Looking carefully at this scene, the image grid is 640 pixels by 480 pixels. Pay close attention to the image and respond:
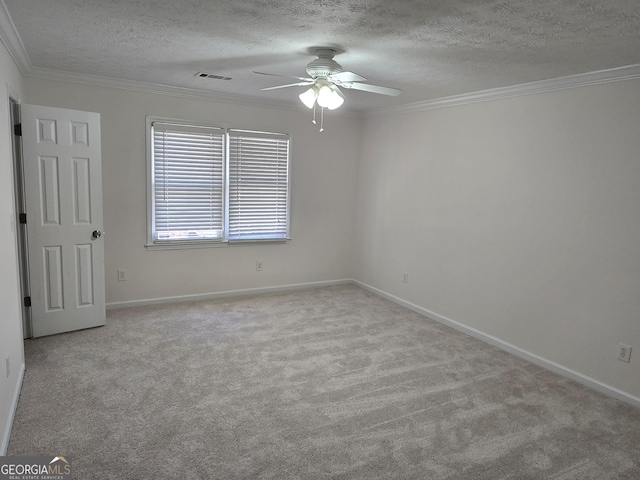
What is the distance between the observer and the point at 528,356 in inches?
150

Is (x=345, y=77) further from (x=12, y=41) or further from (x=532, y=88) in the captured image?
(x=12, y=41)

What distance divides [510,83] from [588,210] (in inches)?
50.3

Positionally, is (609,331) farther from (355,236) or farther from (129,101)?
(129,101)

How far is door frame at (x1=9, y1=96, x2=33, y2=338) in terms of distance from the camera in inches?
137

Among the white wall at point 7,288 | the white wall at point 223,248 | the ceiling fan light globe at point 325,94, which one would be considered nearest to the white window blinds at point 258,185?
the white wall at point 223,248

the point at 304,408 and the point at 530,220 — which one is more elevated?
the point at 530,220

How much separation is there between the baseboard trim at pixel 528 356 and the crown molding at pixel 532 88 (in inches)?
90.4

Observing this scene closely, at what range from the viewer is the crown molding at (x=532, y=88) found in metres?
3.07

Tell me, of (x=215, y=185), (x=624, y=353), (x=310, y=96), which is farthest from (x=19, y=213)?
(x=624, y=353)

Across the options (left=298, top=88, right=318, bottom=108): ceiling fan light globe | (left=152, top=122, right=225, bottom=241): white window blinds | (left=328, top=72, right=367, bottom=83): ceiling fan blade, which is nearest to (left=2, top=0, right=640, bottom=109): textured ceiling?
(left=328, top=72, right=367, bottom=83): ceiling fan blade

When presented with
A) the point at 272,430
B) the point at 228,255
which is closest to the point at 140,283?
the point at 228,255

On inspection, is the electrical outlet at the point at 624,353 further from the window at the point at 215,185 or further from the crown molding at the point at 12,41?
the crown molding at the point at 12,41

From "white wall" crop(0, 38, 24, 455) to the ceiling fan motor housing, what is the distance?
1984 millimetres

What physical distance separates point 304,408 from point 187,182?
3.04 m
